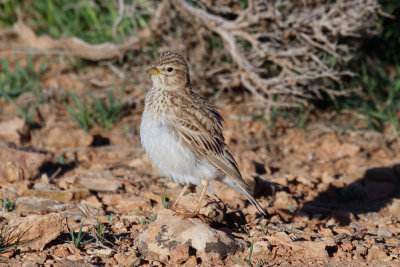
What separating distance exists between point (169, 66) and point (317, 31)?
9.19 ft

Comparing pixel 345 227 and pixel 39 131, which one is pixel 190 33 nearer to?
pixel 39 131

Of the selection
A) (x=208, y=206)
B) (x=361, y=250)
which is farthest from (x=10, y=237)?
(x=361, y=250)

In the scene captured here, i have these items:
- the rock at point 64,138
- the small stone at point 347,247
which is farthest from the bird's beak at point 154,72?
the small stone at point 347,247

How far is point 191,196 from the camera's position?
18.2 feet

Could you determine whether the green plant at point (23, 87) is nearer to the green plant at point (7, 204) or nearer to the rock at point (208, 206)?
the green plant at point (7, 204)

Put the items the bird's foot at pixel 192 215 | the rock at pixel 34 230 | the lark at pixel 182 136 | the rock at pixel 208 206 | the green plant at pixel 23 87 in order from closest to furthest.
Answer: the rock at pixel 34 230 → the bird's foot at pixel 192 215 → the rock at pixel 208 206 → the lark at pixel 182 136 → the green plant at pixel 23 87

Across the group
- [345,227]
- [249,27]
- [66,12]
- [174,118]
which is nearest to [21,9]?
[66,12]

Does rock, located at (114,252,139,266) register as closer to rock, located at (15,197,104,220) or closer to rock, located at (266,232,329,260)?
rock, located at (15,197,104,220)

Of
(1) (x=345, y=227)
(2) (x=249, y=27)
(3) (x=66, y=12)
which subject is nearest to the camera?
(1) (x=345, y=227)

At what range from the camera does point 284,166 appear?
7.44 meters

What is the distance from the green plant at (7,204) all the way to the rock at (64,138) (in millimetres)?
2032

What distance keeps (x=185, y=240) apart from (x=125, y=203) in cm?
127

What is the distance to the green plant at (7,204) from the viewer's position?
5.28m

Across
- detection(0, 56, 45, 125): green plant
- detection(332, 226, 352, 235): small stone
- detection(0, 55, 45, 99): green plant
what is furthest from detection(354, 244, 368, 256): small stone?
detection(0, 55, 45, 99): green plant
